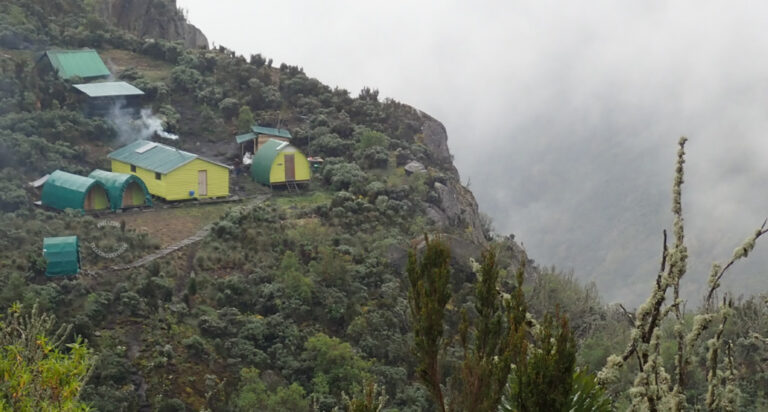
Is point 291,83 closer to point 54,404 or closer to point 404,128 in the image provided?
point 404,128

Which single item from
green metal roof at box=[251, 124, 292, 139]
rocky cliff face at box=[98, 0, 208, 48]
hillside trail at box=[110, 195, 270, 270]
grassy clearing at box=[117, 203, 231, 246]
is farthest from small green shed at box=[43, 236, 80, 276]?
rocky cliff face at box=[98, 0, 208, 48]

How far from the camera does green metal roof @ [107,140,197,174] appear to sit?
3038cm

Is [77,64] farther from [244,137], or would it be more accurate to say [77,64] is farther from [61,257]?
[61,257]

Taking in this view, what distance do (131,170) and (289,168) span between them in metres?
6.04

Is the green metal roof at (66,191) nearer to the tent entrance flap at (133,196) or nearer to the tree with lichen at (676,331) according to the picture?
the tent entrance flap at (133,196)

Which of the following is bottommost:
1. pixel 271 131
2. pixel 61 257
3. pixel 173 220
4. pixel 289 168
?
pixel 61 257

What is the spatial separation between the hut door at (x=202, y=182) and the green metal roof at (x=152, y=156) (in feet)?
2.24

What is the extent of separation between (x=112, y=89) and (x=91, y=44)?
7.81 m

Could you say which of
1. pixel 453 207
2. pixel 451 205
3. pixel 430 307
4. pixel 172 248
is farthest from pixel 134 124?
pixel 430 307

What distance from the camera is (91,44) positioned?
42844 millimetres

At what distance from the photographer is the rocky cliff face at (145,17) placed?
49.9m

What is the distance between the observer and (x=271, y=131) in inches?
1462

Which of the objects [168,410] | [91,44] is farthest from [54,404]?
[91,44]

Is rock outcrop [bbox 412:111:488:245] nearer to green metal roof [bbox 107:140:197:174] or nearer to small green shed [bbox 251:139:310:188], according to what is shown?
small green shed [bbox 251:139:310:188]
